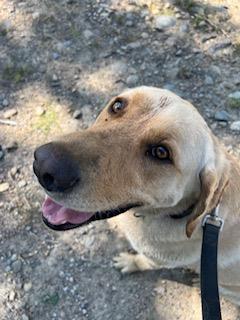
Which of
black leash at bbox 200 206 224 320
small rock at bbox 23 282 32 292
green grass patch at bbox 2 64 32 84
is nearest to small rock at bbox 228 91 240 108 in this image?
green grass patch at bbox 2 64 32 84

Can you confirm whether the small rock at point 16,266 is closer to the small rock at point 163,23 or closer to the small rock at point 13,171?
the small rock at point 13,171

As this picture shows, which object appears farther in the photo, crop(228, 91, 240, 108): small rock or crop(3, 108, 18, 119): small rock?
crop(228, 91, 240, 108): small rock

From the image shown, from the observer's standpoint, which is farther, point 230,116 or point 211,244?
point 230,116

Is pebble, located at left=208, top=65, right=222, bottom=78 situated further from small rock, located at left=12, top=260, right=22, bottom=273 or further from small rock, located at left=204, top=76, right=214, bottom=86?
Answer: small rock, located at left=12, top=260, right=22, bottom=273

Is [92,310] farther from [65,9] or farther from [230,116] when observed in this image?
[65,9]

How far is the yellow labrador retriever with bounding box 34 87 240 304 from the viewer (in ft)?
8.75

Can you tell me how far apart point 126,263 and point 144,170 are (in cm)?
148

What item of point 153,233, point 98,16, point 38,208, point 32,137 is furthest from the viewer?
point 98,16

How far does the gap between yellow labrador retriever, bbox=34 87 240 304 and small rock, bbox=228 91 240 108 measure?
5.75ft

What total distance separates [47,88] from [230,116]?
1673mm

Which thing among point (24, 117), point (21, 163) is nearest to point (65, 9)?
point (24, 117)

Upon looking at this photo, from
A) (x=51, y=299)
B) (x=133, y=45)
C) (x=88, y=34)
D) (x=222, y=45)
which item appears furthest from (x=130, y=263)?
(x=222, y=45)

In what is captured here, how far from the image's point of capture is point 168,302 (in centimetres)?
411

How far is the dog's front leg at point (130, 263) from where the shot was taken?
407 centimetres
